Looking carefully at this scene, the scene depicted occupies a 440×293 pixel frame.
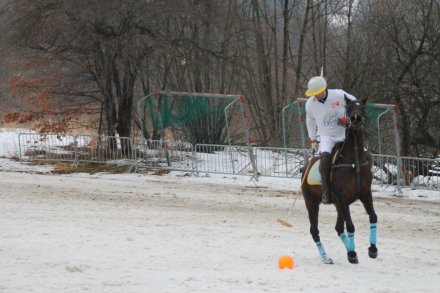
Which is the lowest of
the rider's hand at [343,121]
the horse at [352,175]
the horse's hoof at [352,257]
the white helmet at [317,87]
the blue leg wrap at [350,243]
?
the horse's hoof at [352,257]

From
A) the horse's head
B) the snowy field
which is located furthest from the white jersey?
the snowy field

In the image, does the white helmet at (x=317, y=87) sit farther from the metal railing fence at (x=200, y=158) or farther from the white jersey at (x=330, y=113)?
the metal railing fence at (x=200, y=158)

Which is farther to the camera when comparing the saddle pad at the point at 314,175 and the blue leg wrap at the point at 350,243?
the saddle pad at the point at 314,175

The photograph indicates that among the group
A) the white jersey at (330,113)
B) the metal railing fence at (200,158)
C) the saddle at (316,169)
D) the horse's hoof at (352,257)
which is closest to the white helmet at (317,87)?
the white jersey at (330,113)

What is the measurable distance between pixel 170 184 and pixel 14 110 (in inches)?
359

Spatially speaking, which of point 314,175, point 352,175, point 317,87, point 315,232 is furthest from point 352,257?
point 317,87

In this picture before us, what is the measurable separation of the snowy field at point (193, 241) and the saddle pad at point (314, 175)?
1186 mm

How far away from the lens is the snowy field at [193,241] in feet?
28.1

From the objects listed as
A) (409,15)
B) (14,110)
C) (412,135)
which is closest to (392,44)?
(409,15)

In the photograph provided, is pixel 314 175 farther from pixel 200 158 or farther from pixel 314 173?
pixel 200 158

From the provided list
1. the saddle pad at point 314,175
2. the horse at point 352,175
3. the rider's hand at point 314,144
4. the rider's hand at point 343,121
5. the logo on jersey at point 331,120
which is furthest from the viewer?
the rider's hand at point 314,144

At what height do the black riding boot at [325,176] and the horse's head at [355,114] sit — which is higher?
the horse's head at [355,114]

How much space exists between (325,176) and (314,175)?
0.40 metres

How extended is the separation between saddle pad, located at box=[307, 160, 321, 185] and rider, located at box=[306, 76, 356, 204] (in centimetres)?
26
